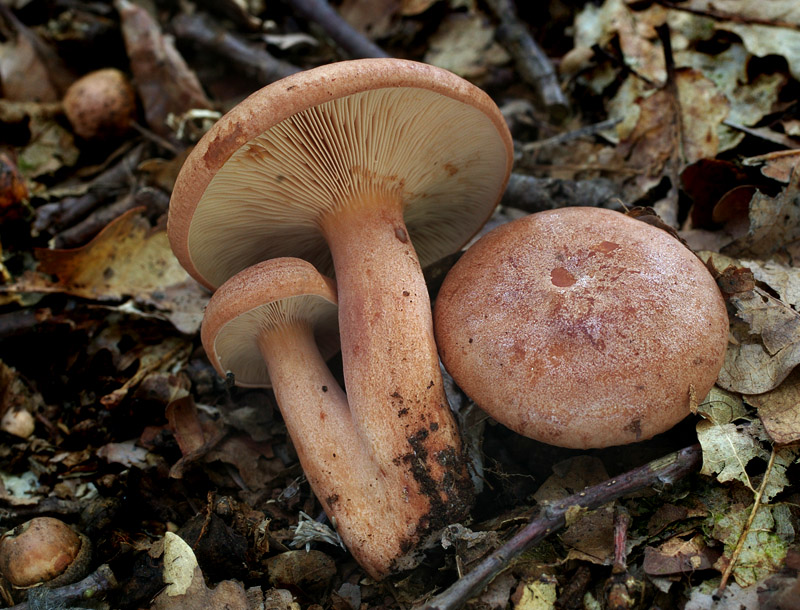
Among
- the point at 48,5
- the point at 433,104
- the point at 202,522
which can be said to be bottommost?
the point at 202,522

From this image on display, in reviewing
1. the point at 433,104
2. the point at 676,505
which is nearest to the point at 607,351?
the point at 676,505

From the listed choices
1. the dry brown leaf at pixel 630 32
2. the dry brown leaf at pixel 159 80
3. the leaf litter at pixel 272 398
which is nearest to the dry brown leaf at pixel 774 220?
the leaf litter at pixel 272 398

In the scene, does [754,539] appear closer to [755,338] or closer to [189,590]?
[755,338]

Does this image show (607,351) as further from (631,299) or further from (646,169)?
(646,169)

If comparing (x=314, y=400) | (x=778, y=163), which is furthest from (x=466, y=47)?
(x=314, y=400)

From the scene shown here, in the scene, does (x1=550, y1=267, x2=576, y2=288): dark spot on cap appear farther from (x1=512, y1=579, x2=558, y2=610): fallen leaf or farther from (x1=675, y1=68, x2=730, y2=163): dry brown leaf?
(x1=675, y1=68, x2=730, y2=163): dry brown leaf

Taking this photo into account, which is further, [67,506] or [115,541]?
[67,506]

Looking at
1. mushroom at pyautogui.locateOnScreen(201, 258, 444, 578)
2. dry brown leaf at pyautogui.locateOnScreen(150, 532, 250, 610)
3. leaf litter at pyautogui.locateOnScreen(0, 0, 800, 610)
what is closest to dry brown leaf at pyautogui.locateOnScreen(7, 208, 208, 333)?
leaf litter at pyautogui.locateOnScreen(0, 0, 800, 610)
